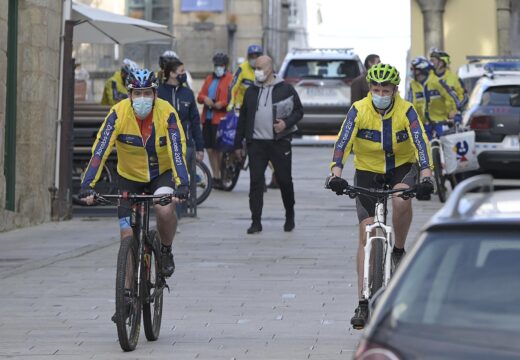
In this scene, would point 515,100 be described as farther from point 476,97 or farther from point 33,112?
point 33,112

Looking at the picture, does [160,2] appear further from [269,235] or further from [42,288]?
[42,288]

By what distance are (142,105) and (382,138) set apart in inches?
59.2

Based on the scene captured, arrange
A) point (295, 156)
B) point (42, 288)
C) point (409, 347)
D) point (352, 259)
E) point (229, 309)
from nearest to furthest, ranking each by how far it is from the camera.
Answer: point (409, 347)
point (229, 309)
point (42, 288)
point (352, 259)
point (295, 156)

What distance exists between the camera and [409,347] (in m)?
5.21

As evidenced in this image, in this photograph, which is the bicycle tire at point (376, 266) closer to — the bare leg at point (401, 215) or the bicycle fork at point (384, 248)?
the bicycle fork at point (384, 248)

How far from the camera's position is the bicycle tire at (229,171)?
74.7 ft

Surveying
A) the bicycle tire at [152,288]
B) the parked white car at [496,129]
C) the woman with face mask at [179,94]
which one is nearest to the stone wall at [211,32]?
the parked white car at [496,129]

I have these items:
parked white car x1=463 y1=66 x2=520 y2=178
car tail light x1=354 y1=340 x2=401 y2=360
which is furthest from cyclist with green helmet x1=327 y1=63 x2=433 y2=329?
parked white car x1=463 y1=66 x2=520 y2=178

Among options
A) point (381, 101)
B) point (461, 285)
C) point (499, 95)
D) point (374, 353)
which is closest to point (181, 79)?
point (499, 95)

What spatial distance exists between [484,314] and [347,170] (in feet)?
72.8

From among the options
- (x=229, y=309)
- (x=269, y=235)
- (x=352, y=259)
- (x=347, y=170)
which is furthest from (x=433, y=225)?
(x=347, y=170)

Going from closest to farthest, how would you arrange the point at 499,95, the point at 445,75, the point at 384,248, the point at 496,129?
the point at 384,248 < the point at 496,129 < the point at 499,95 < the point at 445,75

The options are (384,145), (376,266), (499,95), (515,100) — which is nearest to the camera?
(376,266)

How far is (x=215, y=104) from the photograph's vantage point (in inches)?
911
